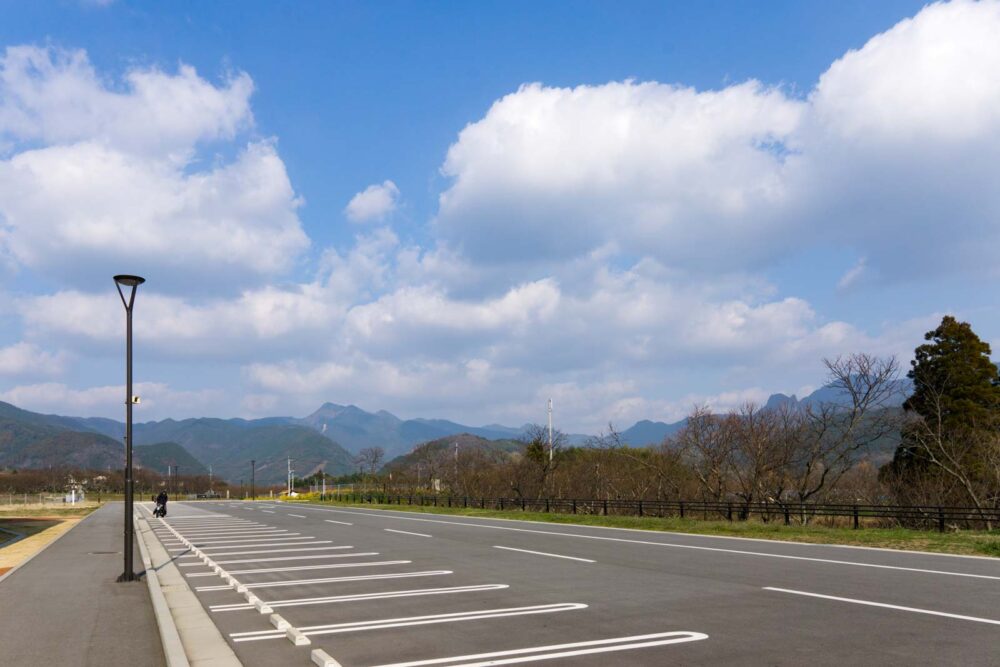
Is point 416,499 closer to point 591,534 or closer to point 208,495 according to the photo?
point 591,534

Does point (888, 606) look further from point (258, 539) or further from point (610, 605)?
point (258, 539)

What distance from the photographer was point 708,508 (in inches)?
1168

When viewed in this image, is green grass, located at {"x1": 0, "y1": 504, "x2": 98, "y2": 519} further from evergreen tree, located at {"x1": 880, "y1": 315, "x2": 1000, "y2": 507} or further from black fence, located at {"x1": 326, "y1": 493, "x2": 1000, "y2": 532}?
evergreen tree, located at {"x1": 880, "y1": 315, "x2": 1000, "y2": 507}

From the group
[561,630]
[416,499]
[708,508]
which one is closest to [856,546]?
[708,508]

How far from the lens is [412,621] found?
29.9ft

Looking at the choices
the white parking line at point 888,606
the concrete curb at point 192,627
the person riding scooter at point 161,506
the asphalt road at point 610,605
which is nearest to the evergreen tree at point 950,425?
the asphalt road at point 610,605

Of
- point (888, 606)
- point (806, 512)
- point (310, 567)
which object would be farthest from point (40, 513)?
point (888, 606)

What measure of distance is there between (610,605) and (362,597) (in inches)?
147

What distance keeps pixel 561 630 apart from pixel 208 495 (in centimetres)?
13056

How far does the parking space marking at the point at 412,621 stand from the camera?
27.9 feet

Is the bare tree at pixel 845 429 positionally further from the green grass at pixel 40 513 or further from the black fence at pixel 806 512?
the green grass at pixel 40 513

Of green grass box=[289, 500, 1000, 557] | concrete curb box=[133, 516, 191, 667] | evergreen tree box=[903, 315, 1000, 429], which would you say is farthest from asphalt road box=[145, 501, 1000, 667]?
evergreen tree box=[903, 315, 1000, 429]

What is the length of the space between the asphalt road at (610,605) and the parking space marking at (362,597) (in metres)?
0.03

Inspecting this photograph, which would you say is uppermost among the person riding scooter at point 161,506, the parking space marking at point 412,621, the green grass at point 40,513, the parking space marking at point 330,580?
the parking space marking at point 412,621
